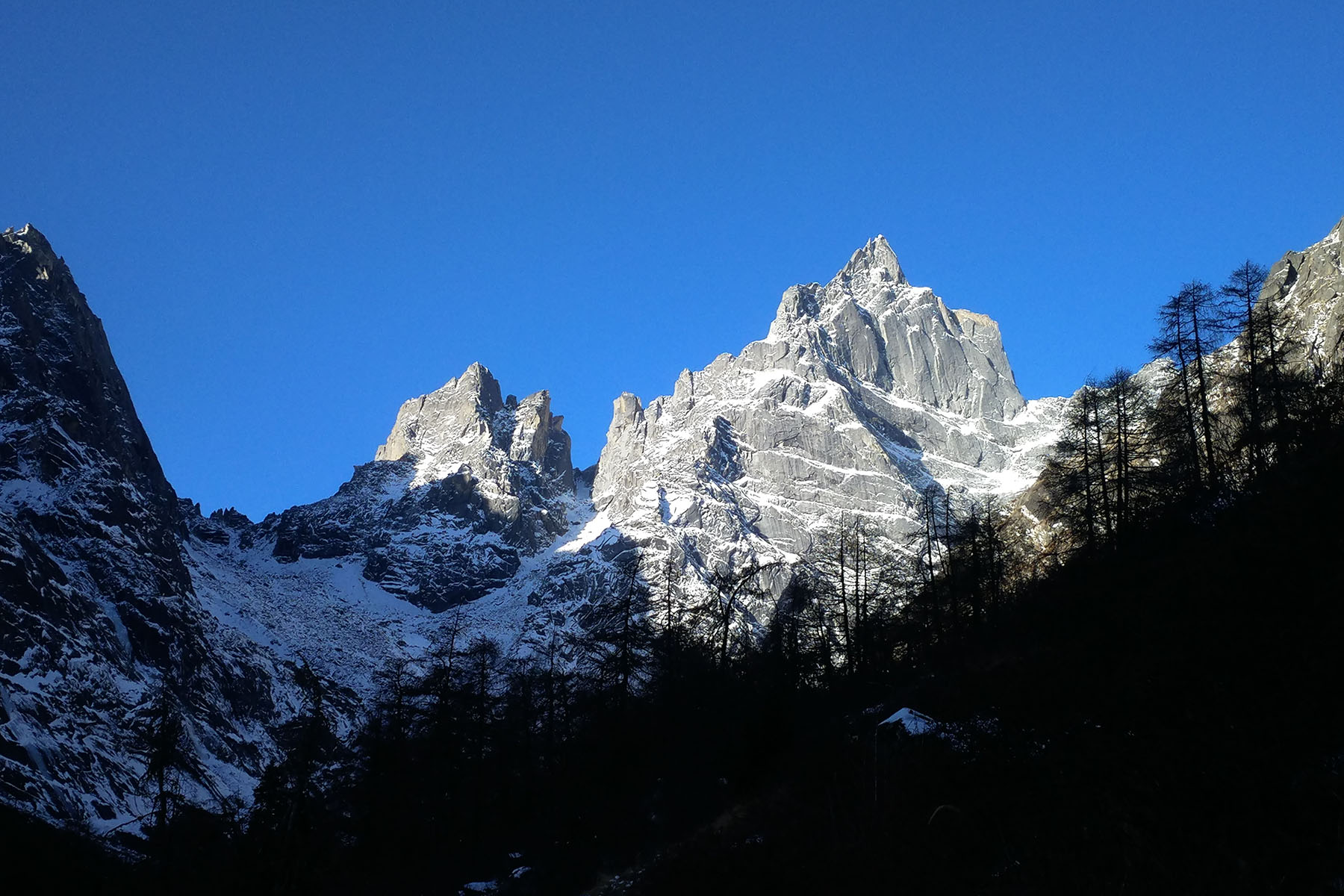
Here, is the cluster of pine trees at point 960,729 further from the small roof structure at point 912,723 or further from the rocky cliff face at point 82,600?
the rocky cliff face at point 82,600

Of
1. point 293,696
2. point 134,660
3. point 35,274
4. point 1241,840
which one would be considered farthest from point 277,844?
point 35,274

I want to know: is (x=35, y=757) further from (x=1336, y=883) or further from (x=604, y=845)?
(x=1336, y=883)

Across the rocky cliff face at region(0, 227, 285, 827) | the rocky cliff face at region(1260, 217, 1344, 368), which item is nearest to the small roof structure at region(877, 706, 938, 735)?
the rocky cliff face at region(1260, 217, 1344, 368)

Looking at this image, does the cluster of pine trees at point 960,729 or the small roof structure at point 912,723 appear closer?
the cluster of pine trees at point 960,729

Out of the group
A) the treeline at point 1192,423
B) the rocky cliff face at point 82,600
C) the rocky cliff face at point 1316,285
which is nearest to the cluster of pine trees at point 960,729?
the treeline at point 1192,423

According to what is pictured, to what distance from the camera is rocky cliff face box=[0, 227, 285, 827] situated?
328 feet

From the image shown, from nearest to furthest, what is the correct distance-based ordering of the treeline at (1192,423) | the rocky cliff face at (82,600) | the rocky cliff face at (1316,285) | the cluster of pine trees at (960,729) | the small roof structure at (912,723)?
1. the cluster of pine trees at (960,729)
2. the small roof structure at (912,723)
3. the treeline at (1192,423)
4. the rocky cliff face at (1316,285)
5. the rocky cliff face at (82,600)

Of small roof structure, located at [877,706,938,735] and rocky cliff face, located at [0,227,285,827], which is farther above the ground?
rocky cliff face, located at [0,227,285,827]

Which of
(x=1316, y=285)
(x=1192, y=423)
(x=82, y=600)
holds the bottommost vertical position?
(x=1192, y=423)

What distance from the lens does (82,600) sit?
129000 mm

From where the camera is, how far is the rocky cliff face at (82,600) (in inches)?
3935

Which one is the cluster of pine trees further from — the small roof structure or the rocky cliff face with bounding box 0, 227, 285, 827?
the rocky cliff face with bounding box 0, 227, 285, 827

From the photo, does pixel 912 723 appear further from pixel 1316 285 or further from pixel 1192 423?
pixel 1316 285

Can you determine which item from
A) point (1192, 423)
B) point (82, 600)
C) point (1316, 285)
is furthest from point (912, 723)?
point (82, 600)
